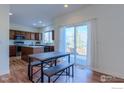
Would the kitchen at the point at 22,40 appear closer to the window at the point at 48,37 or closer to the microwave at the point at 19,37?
the microwave at the point at 19,37

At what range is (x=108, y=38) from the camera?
2.82 meters

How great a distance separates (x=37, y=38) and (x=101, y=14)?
17.0ft

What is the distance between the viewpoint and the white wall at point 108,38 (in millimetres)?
2592

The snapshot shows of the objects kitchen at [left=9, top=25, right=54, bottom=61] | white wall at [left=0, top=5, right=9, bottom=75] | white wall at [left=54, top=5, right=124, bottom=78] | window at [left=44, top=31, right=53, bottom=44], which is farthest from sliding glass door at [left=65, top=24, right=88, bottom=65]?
window at [left=44, top=31, right=53, bottom=44]

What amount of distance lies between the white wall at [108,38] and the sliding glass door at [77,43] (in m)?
0.46

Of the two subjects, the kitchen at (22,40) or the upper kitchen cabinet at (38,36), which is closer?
the kitchen at (22,40)

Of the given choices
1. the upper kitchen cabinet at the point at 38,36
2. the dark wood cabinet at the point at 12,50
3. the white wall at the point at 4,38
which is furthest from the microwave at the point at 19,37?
the white wall at the point at 4,38

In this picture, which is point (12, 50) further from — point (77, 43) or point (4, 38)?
point (77, 43)

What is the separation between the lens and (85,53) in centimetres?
364

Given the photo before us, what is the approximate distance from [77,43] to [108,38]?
1253 millimetres

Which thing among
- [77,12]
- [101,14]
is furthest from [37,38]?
[101,14]

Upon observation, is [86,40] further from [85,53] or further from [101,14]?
[101,14]

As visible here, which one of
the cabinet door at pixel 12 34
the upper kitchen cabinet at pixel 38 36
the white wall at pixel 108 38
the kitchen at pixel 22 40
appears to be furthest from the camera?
the upper kitchen cabinet at pixel 38 36

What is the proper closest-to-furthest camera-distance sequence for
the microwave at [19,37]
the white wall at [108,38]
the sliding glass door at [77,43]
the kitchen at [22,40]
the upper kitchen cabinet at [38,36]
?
the white wall at [108,38], the sliding glass door at [77,43], the kitchen at [22,40], the microwave at [19,37], the upper kitchen cabinet at [38,36]
